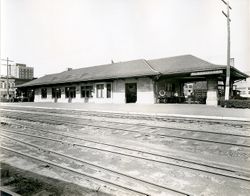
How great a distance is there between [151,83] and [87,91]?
10424mm

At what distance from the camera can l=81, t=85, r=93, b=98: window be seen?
98.9 ft

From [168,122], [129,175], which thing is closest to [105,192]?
[129,175]

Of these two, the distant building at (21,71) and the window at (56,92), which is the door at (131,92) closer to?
the window at (56,92)

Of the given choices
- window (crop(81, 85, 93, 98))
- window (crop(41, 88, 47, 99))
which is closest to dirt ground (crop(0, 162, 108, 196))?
window (crop(81, 85, 93, 98))

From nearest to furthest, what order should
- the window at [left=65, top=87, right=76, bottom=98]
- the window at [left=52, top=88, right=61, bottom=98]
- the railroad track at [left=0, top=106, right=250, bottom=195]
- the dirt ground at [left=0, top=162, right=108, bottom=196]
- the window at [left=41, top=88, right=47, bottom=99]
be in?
the dirt ground at [left=0, top=162, right=108, bottom=196] → the railroad track at [left=0, top=106, right=250, bottom=195] → the window at [left=65, top=87, right=76, bottom=98] → the window at [left=52, top=88, right=61, bottom=98] → the window at [left=41, top=88, right=47, bottom=99]

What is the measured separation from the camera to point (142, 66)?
27625 mm

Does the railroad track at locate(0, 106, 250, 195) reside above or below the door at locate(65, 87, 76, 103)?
below

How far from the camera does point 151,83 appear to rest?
2441 cm

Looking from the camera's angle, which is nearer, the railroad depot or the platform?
the platform

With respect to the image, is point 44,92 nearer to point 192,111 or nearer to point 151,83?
point 151,83

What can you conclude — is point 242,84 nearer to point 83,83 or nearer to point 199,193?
point 83,83

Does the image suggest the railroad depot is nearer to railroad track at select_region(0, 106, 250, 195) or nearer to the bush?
the bush

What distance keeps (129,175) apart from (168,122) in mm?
7292

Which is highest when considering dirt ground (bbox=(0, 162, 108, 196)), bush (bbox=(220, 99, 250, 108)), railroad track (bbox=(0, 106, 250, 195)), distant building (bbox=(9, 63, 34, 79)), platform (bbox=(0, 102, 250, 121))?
distant building (bbox=(9, 63, 34, 79))
